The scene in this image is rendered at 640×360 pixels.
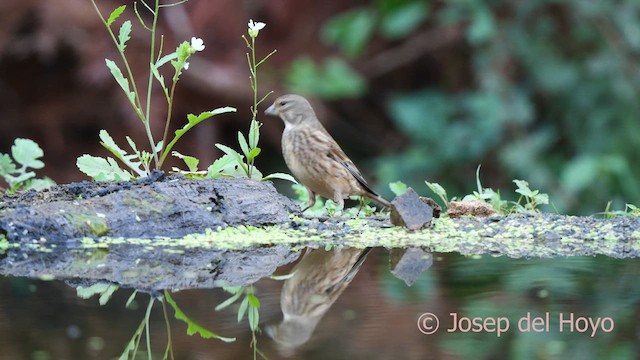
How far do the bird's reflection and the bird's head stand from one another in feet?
5.38

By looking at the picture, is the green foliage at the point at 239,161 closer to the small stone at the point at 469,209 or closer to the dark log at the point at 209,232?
the dark log at the point at 209,232

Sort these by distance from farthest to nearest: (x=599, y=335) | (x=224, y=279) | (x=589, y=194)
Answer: (x=589, y=194) → (x=224, y=279) → (x=599, y=335)

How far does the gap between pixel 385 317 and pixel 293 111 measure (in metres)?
2.78

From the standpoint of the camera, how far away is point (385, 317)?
113 inches

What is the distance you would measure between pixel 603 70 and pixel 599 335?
246 inches

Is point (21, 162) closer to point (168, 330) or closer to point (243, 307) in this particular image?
point (243, 307)

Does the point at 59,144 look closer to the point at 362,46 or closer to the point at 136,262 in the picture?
the point at 362,46

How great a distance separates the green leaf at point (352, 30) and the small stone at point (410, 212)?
479cm

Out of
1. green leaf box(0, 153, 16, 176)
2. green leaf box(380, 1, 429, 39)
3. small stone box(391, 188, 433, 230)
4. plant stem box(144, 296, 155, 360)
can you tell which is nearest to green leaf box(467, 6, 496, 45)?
green leaf box(380, 1, 429, 39)

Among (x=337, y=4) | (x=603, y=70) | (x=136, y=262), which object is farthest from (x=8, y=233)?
(x=337, y=4)

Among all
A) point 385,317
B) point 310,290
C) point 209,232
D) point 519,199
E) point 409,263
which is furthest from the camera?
point 519,199

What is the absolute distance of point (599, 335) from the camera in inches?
105

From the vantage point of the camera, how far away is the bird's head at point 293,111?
5.51 m

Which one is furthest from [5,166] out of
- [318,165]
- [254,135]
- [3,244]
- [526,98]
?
[526,98]
